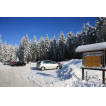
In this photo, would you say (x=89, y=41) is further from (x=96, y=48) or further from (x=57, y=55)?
(x=96, y=48)

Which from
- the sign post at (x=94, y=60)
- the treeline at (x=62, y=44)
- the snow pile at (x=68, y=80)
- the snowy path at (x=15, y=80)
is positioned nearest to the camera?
the snow pile at (x=68, y=80)

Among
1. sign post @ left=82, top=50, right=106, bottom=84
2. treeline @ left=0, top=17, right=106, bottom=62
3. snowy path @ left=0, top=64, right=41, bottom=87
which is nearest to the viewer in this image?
sign post @ left=82, top=50, right=106, bottom=84

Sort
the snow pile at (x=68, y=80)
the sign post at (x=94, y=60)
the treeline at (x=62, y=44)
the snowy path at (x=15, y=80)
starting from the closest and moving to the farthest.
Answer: the snow pile at (x=68, y=80)
the sign post at (x=94, y=60)
the snowy path at (x=15, y=80)
the treeline at (x=62, y=44)

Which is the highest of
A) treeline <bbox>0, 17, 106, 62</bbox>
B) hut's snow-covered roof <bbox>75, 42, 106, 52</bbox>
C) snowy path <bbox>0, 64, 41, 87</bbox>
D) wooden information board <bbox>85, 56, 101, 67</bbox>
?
treeline <bbox>0, 17, 106, 62</bbox>

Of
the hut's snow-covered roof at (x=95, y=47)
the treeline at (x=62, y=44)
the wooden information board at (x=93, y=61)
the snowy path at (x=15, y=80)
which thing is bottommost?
the snowy path at (x=15, y=80)

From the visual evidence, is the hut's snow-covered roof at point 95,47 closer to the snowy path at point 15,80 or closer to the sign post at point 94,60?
the sign post at point 94,60

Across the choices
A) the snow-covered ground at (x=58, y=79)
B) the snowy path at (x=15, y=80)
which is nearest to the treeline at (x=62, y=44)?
the snow-covered ground at (x=58, y=79)

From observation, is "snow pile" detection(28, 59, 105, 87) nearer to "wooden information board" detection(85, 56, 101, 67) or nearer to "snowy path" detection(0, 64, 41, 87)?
"snowy path" detection(0, 64, 41, 87)

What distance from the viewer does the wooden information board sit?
5690mm

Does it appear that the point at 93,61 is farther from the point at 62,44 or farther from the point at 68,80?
the point at 62,44

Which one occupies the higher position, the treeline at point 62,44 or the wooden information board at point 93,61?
the treeline at point 62,44

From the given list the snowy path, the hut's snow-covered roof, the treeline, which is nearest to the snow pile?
the snowy path

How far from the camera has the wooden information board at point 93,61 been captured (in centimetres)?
569
